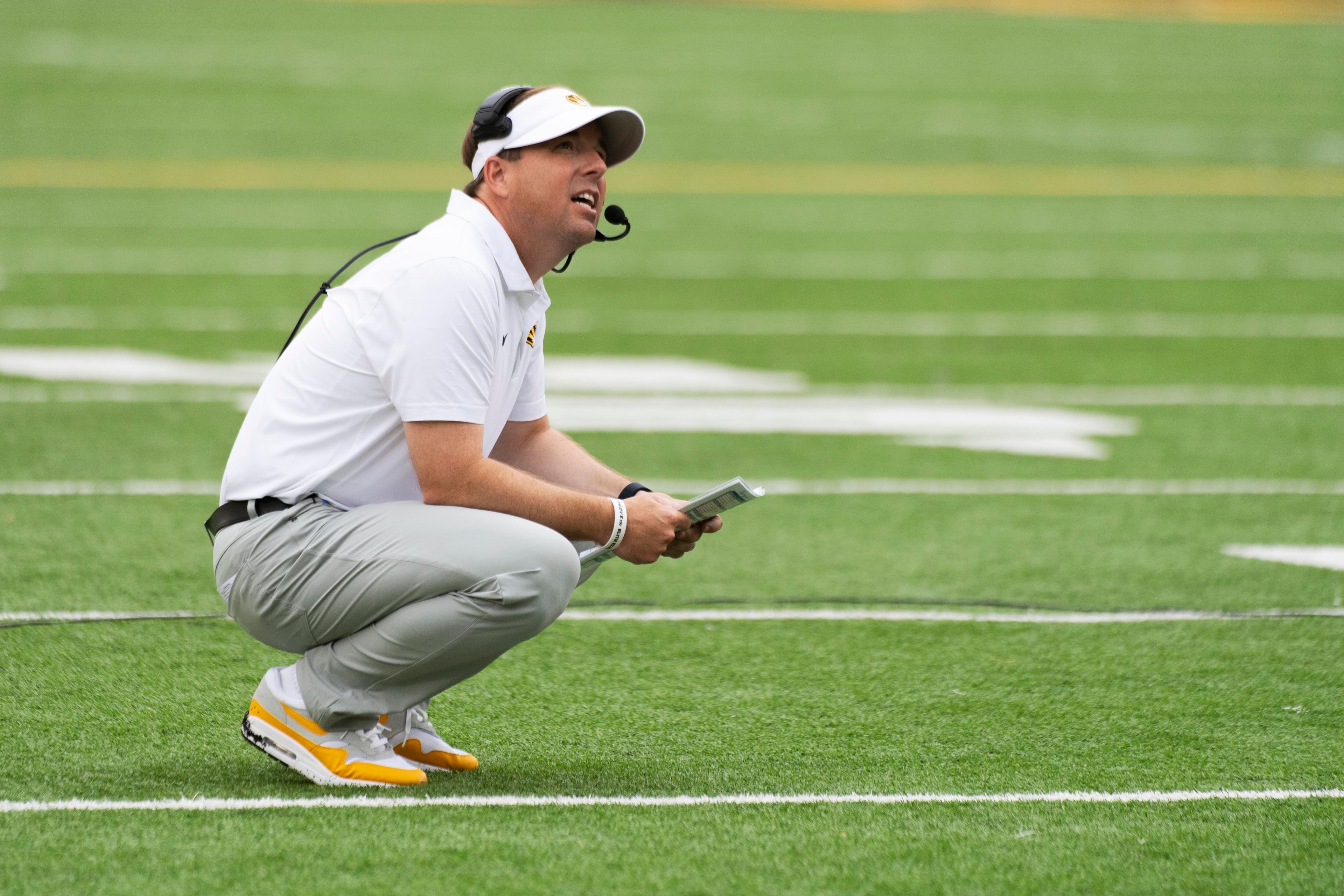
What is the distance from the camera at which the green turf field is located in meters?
3.46

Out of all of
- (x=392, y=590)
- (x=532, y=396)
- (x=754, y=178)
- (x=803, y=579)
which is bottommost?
(x=803, y=579)

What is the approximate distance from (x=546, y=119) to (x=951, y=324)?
27.2 feet

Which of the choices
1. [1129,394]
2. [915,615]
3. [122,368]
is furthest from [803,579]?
[122,368]

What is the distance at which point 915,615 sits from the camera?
5.39 meters

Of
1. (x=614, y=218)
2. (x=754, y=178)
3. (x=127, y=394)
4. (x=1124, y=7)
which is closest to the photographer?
(x=614, y=218)

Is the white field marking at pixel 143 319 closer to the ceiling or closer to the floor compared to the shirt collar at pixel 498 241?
closer to the floor

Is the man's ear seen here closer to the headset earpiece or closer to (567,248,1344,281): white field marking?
the headset earpiece

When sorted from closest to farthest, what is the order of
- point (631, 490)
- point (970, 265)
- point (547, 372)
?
point (631, 490)
point (547, 372)
point (970, 265)

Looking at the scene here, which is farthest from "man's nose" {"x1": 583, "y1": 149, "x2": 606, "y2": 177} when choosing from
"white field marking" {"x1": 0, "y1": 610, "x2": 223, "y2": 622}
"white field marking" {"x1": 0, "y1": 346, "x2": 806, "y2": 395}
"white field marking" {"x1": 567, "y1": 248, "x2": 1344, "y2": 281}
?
"white field marking" {"x1": 567, "y1": 248, "x2": 1344, "y2": 281}

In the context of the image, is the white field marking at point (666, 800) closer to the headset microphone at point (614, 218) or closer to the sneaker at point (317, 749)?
the sneaker at point (317, 749)

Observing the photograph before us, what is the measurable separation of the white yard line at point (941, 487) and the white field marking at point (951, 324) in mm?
3937

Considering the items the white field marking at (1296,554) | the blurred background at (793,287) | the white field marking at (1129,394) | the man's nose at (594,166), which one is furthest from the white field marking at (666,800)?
the white field marking at (1129,394)

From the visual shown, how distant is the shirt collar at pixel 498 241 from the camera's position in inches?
144

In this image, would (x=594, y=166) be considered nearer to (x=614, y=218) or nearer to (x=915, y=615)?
(x=614, y=218)
